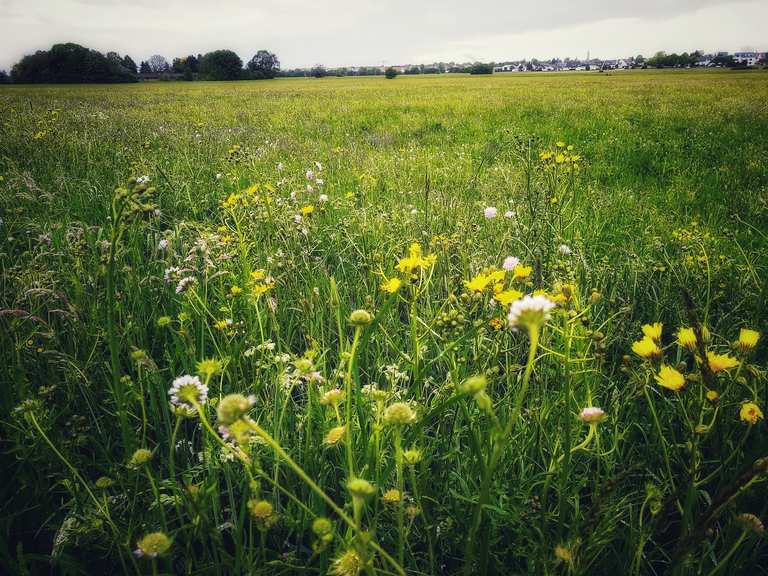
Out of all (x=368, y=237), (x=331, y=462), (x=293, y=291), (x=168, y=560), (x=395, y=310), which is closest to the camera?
(x=168, y=560)

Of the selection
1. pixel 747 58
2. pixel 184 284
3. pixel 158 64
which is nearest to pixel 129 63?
pixel 158 64

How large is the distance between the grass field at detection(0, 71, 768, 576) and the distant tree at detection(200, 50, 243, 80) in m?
71.3

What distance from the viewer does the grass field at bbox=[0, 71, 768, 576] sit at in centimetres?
93

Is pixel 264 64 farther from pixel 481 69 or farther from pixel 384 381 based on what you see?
pixel 384 381

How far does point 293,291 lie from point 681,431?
5.76ft

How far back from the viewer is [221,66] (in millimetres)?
65750

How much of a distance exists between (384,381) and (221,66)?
77742 millimetres

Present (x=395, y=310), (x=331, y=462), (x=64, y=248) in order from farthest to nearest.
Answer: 1. (x=64, y=248)
2. (x=395, y=310)
3. (x=331, y=462)

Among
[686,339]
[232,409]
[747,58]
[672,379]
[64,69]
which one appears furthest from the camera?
[747,58]

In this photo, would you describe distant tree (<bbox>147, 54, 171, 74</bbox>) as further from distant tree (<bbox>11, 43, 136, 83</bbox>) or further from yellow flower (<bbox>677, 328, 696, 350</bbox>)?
yellow flower (<bbox>677, 328, 696, 350</bbox>)

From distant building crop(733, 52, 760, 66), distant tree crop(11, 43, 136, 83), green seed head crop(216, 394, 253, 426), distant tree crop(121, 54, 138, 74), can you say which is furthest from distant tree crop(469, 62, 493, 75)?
green seed head crop(216, 394, 253, 426)

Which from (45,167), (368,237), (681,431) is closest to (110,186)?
(45,167)

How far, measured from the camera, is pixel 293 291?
2162 mm

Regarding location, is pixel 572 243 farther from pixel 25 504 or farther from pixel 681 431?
pixel 25 504
